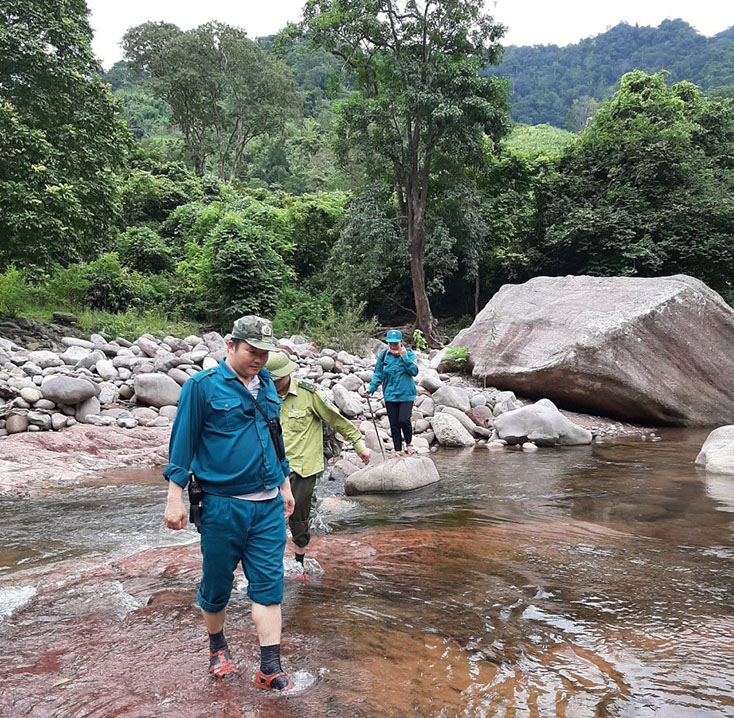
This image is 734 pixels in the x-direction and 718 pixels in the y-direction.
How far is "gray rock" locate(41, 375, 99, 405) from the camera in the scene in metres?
9.77

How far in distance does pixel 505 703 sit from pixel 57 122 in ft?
47.1

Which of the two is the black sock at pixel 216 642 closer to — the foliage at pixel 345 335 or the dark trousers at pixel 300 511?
the dark trousers at pixel 300 511

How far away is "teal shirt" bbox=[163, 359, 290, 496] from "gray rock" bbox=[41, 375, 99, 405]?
7825mm

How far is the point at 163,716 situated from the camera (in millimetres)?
2518

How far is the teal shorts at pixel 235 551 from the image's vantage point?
281 centimetres


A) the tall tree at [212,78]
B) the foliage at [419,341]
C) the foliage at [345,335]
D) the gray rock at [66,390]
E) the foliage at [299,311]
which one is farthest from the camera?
the tall tree at [212,78]

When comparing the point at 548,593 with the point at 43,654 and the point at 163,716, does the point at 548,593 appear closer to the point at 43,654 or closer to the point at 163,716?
the point at 163,716

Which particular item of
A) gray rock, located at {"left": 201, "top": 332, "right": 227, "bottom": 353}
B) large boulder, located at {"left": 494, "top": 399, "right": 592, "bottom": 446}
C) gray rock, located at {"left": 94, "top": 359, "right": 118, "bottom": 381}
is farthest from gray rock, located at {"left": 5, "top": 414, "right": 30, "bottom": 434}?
large boulder, located at {"left": 494, "top": 399, "right": 592, "bottom": 446}

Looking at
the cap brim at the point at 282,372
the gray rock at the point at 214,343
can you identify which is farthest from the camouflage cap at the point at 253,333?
the gray rock at the point at 214,343

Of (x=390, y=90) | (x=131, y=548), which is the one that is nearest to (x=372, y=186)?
(x=390, y=90)

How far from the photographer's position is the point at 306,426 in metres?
4.46

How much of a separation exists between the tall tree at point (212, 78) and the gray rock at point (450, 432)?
2672cm

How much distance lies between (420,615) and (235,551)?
4.32ft

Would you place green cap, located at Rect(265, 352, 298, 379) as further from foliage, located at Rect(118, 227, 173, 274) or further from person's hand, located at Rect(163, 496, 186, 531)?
foliage, located at Rect(118, 227, 173, 274)
